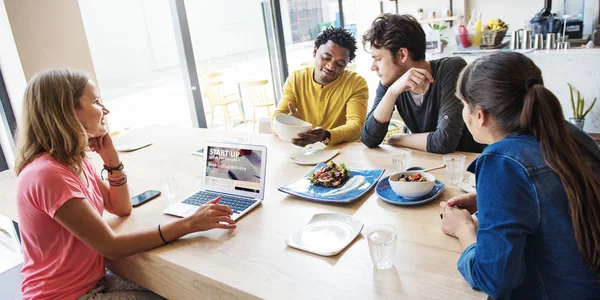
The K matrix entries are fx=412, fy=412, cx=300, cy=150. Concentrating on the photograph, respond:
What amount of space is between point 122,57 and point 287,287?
4713mm

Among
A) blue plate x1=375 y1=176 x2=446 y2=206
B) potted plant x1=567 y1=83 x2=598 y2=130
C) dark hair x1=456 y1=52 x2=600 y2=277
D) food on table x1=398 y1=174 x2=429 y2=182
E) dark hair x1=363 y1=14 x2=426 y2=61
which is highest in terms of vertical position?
dark hair x1=363 y1=14 x2=426 y2=61

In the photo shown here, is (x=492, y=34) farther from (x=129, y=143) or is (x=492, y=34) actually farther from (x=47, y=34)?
(x=47, y=34)

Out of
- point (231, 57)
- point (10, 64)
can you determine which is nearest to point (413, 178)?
point (10, 64)

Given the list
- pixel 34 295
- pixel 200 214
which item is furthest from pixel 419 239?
pixel 34 295

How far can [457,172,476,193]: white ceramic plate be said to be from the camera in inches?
52.3

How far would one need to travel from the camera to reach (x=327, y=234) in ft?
3.88

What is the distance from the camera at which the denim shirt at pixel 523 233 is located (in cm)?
84

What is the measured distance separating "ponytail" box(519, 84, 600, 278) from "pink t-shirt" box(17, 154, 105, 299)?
1.21 m

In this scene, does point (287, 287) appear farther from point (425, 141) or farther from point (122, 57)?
point (122, 57)

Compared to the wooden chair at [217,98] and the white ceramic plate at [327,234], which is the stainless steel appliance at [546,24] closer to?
the wooden chair at [217,98]

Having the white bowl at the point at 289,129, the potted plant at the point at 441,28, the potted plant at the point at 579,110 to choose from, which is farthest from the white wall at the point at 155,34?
the potted plant at the point at 579,110

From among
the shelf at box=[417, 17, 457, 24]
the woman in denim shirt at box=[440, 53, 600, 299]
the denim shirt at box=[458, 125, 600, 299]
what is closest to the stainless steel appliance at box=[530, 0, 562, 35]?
the shelf at box=[417, 17, 457, 24]

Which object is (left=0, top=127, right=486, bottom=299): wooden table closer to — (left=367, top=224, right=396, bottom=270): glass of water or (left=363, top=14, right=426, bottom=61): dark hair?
(left=367, top=224, right=396, bottom=270): glass of water

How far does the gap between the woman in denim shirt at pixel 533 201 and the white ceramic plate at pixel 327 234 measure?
0.32 m
